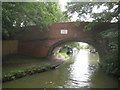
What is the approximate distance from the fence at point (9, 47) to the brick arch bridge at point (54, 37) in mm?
623

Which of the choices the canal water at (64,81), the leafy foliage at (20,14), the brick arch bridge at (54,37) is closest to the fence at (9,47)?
the brick arch bridge at (54,37)

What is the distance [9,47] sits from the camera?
497 inches

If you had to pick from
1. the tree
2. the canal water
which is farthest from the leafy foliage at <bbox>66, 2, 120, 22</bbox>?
the canal water

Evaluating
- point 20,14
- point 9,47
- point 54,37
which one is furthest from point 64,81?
point 9,47

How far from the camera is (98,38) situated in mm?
12680

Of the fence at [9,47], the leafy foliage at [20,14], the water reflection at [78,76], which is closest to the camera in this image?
the water reflection at [78,76]

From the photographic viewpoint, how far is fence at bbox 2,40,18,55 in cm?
1180

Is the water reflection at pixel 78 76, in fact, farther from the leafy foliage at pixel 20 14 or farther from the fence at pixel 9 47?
the fence at pixel 9 47

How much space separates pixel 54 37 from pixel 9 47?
15.7 ft

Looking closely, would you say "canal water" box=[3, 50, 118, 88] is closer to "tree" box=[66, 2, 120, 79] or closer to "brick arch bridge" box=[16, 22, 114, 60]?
"tree" box=[66, 2, 120, 79]

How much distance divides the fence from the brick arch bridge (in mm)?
623

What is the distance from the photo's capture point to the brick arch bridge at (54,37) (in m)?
12.7

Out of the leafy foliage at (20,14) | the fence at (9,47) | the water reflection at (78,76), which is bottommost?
the water reflection at (78,76)

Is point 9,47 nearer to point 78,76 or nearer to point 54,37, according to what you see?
point 54,37
